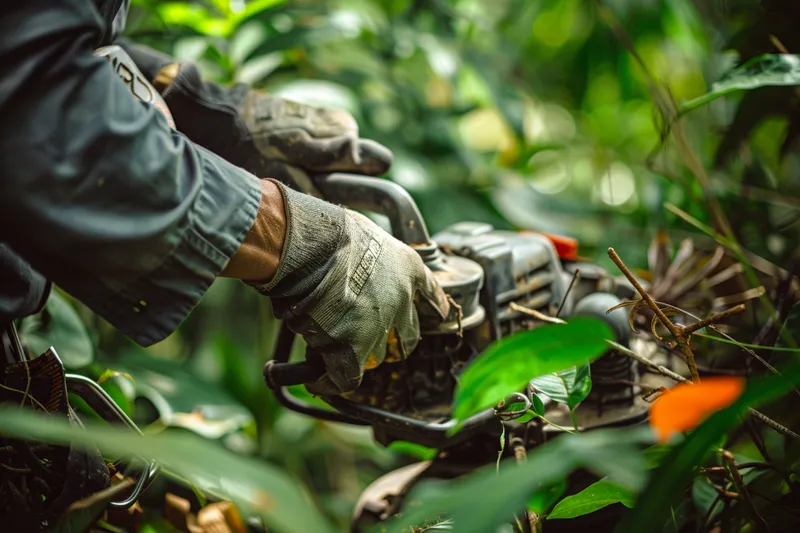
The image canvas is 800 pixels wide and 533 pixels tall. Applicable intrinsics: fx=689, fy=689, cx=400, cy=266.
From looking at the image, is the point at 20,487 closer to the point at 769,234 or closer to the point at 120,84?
the point at 120,84

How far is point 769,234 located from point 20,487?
1.41 metres

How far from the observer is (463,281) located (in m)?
0.92

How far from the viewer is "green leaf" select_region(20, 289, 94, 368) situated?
1.14 m

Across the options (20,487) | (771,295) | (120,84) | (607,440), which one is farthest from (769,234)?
(20,487)

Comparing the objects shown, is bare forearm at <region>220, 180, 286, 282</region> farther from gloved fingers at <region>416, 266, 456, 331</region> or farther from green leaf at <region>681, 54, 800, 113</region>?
green leaf at <region>681, 54, 800, 113</region>

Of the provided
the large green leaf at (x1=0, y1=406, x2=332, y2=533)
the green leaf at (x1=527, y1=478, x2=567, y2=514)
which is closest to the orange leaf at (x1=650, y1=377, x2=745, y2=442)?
the large green leaf at (x1=0, y1=406, x2=332, y2=533)

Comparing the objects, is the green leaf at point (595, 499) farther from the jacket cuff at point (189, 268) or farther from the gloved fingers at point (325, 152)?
the gloved fingers at point (325, 152)

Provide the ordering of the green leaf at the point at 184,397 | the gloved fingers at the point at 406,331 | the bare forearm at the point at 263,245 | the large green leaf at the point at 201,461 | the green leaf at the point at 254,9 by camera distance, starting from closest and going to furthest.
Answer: the large green leaf at the point at 201,461 → the bare forearm at the point at 263,245 → the gloved fingers at the point at 406,331 → the green leaf at the point at 184,397 → the green leaf at the point at 254,9

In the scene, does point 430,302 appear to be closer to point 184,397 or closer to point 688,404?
point 688,404

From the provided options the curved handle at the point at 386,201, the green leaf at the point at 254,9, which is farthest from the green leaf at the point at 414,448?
the green leaf at the point at 254,9

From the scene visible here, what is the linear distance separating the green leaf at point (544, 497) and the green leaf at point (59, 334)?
794mm

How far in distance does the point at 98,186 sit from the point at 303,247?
0.75ft

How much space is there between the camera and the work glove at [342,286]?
0.78 m

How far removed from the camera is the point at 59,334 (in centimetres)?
118
